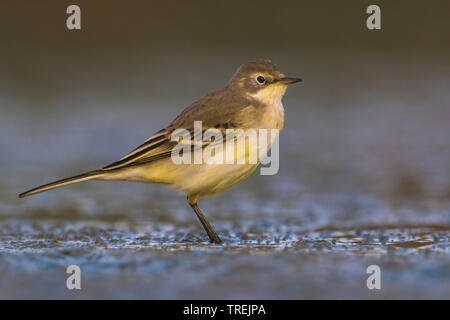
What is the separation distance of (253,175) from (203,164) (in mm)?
4243

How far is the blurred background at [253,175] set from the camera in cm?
545

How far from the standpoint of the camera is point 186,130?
715 cm

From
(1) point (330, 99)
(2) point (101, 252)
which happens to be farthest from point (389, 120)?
(2) point (101, 252)

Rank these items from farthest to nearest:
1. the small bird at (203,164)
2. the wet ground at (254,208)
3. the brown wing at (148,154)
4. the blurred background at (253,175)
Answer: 1. the brown wing at (148,154)
2. the small bird at (203,164)
3. the blurred background at (253,175)
4. the wet ground at (254,208)

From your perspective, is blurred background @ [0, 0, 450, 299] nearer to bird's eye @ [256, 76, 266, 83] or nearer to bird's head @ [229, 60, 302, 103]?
bird's head @ [229, 60, 302, 103]

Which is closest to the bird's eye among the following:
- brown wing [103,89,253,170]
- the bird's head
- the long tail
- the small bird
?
the bird's head

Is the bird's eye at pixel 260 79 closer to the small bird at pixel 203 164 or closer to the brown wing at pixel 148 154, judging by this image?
the small bird at pixel 203 164

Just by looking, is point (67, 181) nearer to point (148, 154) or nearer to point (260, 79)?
point (148, 154)

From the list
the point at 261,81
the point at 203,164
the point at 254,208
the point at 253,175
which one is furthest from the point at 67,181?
the point at 253,175

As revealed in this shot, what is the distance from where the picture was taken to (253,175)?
11.1 metres

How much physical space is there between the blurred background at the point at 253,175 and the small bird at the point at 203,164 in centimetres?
51

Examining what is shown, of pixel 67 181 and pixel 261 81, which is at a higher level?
pixel 261 81

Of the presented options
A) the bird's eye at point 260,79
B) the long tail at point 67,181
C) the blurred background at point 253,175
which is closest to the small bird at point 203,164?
the long tail at point 67,181

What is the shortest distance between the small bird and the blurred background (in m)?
0.51
